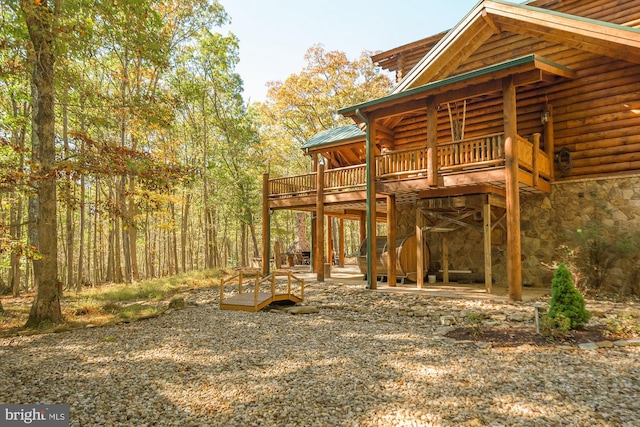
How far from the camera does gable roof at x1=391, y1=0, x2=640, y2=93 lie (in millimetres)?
9805

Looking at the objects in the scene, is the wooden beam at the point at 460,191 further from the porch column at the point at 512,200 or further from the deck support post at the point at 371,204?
the deck support post at the point at 371,204

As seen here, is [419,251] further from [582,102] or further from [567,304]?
[582,102]

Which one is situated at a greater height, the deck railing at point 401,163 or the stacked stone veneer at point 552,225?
the deck railing at point 401,163

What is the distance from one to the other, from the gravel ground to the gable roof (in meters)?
7.07

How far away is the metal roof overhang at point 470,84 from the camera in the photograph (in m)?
9.38

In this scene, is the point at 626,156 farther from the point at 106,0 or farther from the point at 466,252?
the point at 106,0

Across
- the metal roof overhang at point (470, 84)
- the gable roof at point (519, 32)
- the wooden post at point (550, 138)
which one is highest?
the gable roof at point (519, 32)

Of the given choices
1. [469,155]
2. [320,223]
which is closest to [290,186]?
[320,223]

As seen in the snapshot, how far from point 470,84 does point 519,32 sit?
3815 millimetres

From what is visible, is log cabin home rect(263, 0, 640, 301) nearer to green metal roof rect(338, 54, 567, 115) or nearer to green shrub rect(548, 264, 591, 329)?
green metal roof rect(338, 54, 567, 115)

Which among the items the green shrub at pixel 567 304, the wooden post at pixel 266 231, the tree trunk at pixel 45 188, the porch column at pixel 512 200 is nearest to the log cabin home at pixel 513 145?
the porch column at pixel 512 200

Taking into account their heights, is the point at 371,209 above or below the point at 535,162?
below

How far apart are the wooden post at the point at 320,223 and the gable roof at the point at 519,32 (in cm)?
418

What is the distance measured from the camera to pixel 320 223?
1434 cm
